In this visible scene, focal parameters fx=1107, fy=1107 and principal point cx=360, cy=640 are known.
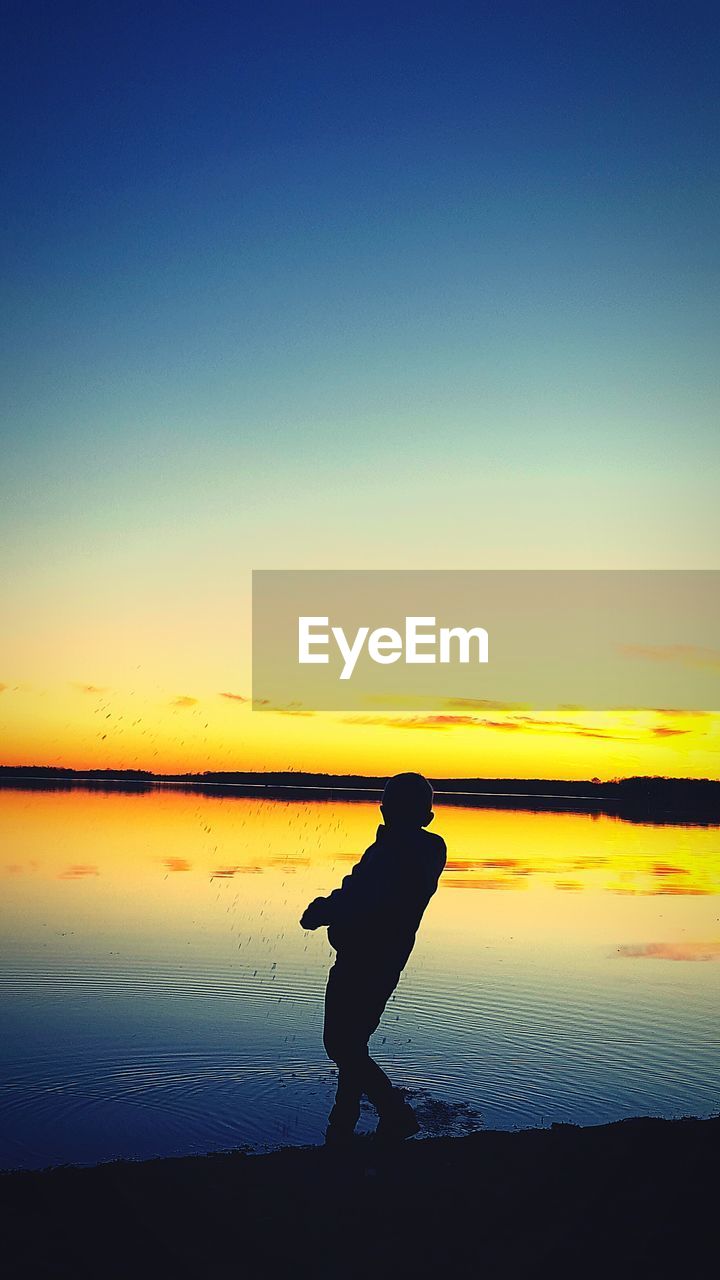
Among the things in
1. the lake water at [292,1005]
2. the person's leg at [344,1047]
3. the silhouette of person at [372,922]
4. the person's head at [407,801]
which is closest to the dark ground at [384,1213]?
the person's leg at [344,1047]

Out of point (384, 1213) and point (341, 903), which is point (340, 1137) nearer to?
point (384, 1213)

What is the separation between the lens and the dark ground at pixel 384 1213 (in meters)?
5.01

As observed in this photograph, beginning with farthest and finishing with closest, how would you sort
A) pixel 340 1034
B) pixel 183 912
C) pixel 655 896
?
pixel 655 896, pixel 183 912, pixel 340 1034

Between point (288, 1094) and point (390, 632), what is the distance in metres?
14.3

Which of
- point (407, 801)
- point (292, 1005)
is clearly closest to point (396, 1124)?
point (407, 801)

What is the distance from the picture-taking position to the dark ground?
5.01 meters

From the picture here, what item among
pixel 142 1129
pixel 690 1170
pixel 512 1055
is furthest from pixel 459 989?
pixel 690 1170

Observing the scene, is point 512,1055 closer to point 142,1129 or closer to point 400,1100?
point 142,1129

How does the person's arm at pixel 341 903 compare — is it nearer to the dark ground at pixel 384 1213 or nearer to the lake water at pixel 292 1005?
the dark ground at pixel 384 1213

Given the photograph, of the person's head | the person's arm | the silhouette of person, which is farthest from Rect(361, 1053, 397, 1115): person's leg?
the person's head

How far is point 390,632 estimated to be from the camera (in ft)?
77.2

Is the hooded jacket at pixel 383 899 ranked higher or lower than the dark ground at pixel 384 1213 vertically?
higher

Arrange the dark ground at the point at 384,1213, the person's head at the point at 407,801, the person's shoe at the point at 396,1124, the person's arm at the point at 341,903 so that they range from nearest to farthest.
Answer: the dark ground at the point at 384,1213, the person's arm at the point at 341,903, the person's head at the point at 407,801, the person's shoe at the point at 396,1124

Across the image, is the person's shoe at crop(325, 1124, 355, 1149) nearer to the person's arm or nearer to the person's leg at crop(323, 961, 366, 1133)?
the person's leg at crop(323, 961, 366, 1133)
